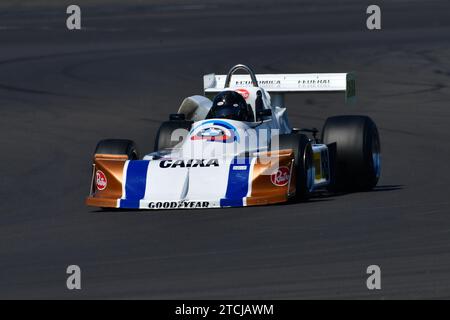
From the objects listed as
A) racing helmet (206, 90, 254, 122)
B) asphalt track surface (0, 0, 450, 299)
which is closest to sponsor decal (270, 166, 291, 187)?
asphalt track surface (0, 0, 450, 299)

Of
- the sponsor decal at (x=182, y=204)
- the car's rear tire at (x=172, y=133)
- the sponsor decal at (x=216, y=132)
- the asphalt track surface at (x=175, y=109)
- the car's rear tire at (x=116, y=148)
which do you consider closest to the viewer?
the asphalt track surface at (x=175, y=109)

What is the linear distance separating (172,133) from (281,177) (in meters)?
2.26

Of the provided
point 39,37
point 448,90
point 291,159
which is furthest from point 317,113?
point 39,37

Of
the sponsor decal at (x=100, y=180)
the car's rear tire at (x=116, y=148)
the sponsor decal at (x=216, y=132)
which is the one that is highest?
the sponsor decal at (x=216, y=132)

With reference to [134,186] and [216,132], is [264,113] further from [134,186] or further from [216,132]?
[134,186]

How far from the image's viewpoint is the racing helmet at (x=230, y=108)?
14.6 metres

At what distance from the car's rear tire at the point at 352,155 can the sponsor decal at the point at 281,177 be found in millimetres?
1482

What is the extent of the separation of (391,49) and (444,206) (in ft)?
48.8

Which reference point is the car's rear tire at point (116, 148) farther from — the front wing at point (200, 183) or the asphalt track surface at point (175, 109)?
the asphalt track surface at point (175, 109)

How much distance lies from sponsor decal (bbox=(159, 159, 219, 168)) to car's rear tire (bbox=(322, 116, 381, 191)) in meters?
1.83

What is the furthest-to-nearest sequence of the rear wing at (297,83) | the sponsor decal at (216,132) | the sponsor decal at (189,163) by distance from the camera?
the rear wing at (297,83)
the sponsor decal at (216,132)
the sponsor decal at (189,163)

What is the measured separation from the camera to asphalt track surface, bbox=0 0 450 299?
10227 millimetres

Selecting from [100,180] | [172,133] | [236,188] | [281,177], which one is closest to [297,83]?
[172,133]

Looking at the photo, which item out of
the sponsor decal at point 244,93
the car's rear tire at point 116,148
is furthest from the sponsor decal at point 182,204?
the sponsor decal at point 244,93
